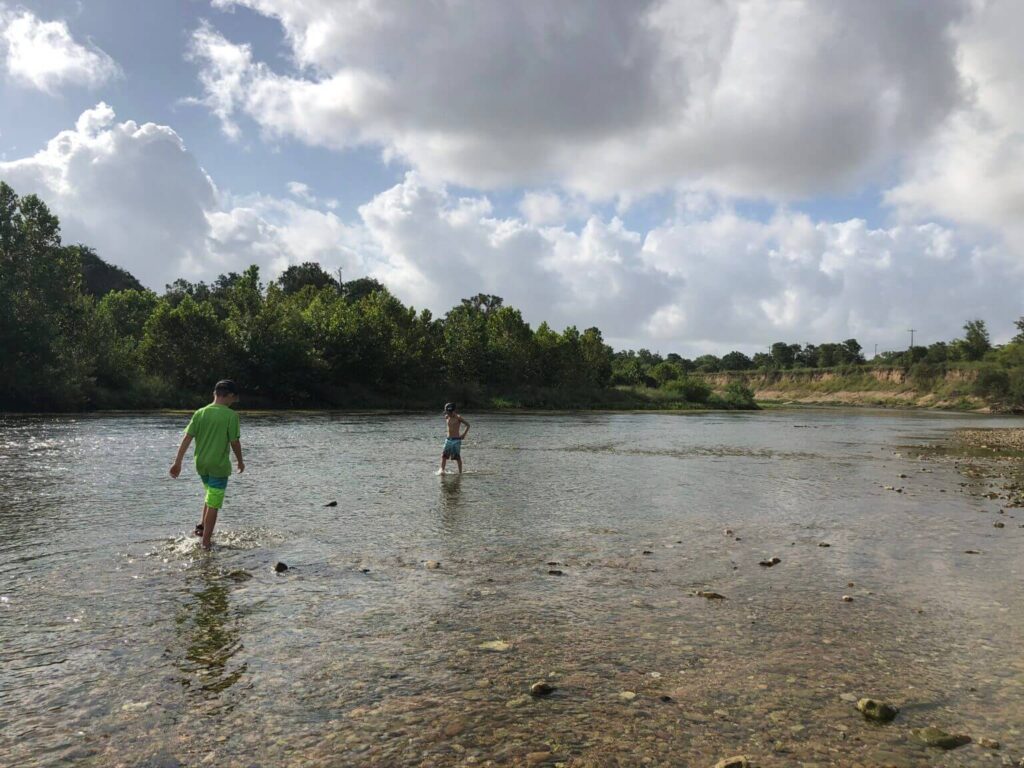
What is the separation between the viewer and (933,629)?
758 centimetres

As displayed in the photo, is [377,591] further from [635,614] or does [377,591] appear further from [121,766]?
[121,766]

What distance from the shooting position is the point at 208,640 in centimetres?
670

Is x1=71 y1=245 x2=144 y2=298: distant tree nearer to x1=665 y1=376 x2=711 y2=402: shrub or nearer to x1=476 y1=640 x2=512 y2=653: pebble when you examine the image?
x1=665 y1=376 x2=711 y2=402: shrub

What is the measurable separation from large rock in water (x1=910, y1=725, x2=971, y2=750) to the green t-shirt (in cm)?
944

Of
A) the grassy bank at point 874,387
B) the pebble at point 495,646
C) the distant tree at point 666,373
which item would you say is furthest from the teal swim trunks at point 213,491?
the grassy bank at point 874,387

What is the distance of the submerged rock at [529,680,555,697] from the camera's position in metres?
5.73

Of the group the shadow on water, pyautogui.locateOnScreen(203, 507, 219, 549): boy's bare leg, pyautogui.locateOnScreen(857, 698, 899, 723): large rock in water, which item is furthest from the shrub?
pyautogui.locateOnScreen(857, 698, 899, 723): large rock in water

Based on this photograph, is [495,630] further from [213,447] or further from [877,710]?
[213,447]

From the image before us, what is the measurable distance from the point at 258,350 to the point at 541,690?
241ft

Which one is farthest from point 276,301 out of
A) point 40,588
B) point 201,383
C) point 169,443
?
point 40,588

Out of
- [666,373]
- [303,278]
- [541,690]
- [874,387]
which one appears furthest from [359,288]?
[541,690]

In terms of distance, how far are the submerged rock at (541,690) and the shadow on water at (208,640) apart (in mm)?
2530

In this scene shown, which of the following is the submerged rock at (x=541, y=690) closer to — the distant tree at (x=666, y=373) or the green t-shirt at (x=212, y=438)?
the green t-shirt at (x=212, y=438)

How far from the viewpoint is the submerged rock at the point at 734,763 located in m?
4.63
